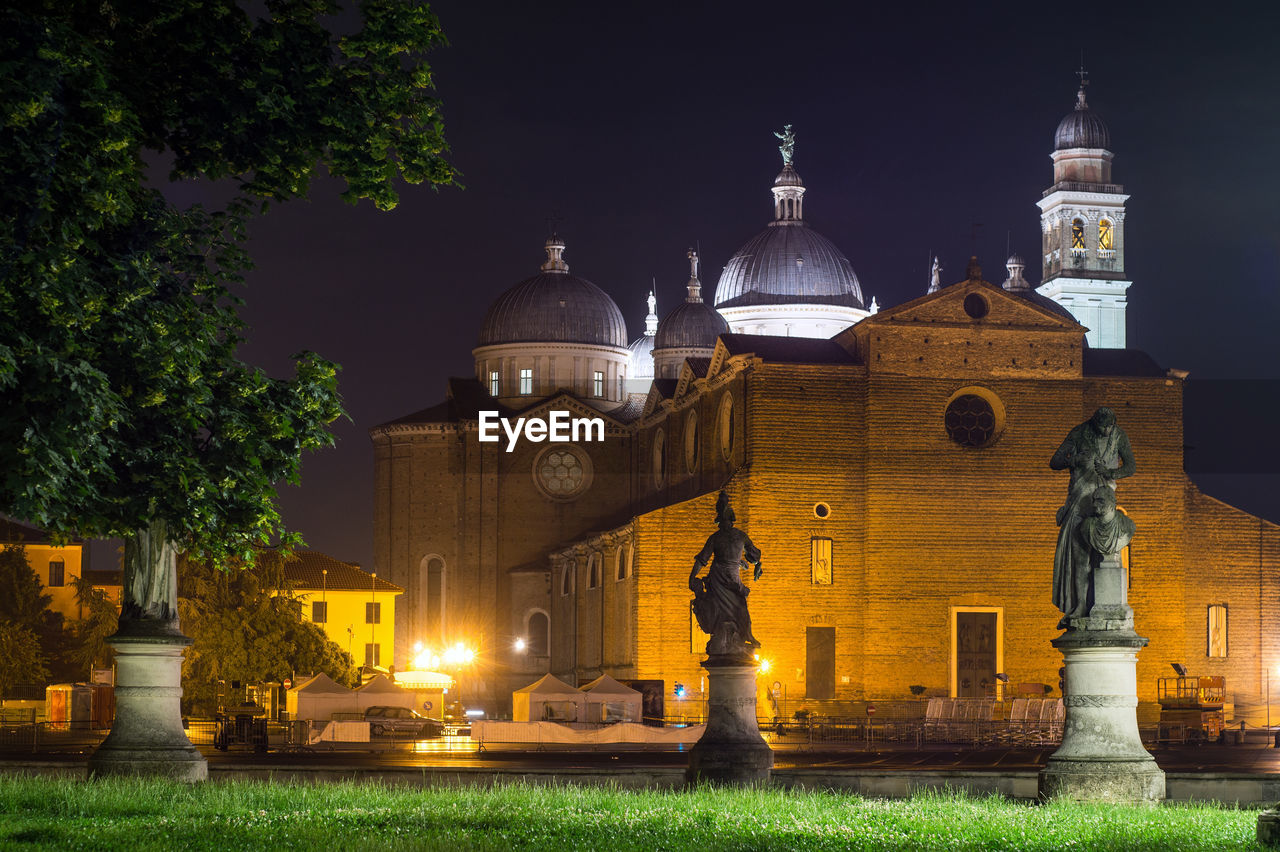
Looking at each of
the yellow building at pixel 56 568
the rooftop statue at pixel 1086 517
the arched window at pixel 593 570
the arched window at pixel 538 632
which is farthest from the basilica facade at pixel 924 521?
the rooftop statue at pixel 1086 517

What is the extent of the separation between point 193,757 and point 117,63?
689 cm

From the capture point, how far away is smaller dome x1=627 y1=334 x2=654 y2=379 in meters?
88.3

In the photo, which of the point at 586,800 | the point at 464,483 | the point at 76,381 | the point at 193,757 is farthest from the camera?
the point at 464,483

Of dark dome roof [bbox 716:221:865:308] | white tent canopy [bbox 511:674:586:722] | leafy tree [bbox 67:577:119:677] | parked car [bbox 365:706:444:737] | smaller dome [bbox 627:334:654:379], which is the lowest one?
parked car [bbox 365:706:444:737]

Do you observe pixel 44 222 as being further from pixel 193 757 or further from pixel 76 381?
pixel 193 757

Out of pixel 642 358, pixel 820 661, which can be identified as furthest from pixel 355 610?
pixel 820 661

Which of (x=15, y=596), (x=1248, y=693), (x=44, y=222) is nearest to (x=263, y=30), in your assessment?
(x=44, y=222)

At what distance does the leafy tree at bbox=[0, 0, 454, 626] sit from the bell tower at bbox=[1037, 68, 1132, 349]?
287ft

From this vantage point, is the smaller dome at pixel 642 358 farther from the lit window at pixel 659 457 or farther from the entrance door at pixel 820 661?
the entrance door at pixel 820 661

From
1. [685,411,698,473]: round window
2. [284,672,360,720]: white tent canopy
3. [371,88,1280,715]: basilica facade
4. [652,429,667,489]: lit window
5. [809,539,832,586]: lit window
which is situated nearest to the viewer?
[284,672,360,720]: white tent canopy

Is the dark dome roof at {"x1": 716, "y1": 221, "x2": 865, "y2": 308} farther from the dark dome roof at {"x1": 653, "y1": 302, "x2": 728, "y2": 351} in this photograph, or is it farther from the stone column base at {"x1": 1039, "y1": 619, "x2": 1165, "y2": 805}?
the stone column base at {"x1": 1039, "y1": 619, "x2": 1165, "y2": 805}

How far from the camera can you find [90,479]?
16891mm

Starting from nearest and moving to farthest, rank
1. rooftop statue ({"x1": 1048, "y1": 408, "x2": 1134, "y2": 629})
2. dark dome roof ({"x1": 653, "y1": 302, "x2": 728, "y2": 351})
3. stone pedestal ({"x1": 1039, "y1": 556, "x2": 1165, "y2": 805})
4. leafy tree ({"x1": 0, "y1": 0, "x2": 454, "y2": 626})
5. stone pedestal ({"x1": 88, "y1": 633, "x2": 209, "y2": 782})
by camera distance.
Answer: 1. leafy tree ({"x1": 0, "y1": 0, "x2": 454, "y2": 626})
2. stone pedestal ({"x1": 1039, "y1": 556, "x2": 1165, "y2": 805})
3. stone pedestal ({"x1": 88, "y1": 633, "x2": 209, "y2": 782})
4. rooftop statue ({"x1": 1048, "y1": 408, "x2": 1134, "y2": 629})
5. dark dome roof ({"x1": 653, "y1": 302, "x2": 728, "y2": 351})

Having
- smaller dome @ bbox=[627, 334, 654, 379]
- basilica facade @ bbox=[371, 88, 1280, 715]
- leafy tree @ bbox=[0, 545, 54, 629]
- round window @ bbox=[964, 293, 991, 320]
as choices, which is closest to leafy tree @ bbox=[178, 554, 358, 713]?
basilica facade @ bbox=[371, 88, 1280, 715]
